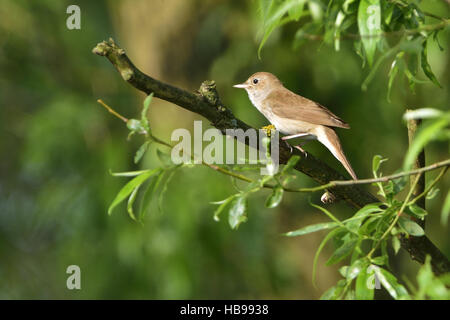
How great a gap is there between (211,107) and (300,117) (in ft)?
7.23

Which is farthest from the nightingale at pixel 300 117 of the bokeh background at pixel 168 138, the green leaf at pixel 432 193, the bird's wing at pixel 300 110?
the bokeh background at pixel 168 138

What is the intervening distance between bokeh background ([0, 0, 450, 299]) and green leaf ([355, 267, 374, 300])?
17.4ft

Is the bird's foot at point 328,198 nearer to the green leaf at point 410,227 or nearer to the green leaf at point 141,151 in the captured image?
the green leaf at point 410,227

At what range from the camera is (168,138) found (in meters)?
8.71

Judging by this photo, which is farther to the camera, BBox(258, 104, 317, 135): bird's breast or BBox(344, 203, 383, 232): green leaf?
BBox(258, 104, 317, 135): bird's breast

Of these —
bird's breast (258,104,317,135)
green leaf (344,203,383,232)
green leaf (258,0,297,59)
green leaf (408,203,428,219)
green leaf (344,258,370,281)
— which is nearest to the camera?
green leaf (258,0,297,59)

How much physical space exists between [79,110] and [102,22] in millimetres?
2716

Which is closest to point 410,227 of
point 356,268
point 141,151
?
point 356,268

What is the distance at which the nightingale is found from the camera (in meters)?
4.98

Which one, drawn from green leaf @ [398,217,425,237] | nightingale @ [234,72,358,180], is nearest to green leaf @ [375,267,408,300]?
green leaf @ [398,217,425,237]

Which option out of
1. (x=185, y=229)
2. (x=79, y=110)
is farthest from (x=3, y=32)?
(x=185, y=229)

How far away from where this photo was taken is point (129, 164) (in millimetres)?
9086

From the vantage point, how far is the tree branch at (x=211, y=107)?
9.26 feet

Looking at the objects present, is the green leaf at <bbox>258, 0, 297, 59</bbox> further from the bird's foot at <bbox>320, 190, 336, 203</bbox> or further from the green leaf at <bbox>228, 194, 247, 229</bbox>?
the bird's foot at <bbox>320, 190, 336, 203</bbox>
